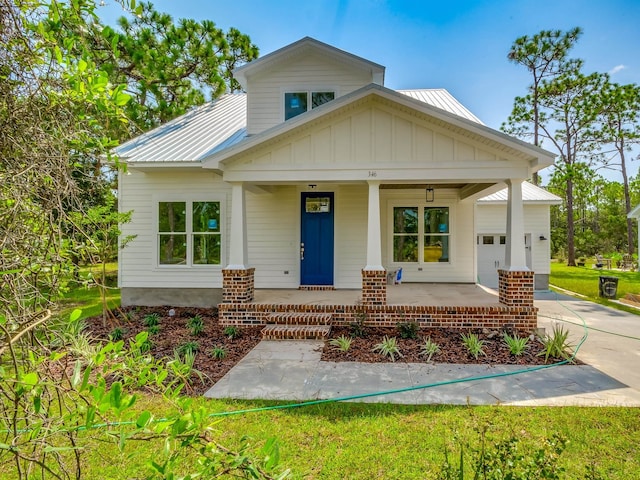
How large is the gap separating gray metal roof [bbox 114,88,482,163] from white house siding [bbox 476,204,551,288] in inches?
180

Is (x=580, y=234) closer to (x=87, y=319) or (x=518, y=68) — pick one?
(x=518, y=68)

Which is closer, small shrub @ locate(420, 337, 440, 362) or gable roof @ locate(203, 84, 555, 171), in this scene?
small shrub @ locate(420, 337, 440, 362)

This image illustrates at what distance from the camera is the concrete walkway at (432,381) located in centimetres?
439

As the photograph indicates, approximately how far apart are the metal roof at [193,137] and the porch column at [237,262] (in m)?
2.33

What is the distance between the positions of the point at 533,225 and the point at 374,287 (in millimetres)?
9832

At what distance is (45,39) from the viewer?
1.75m

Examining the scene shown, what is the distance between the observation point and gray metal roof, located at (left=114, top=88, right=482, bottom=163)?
374 inches

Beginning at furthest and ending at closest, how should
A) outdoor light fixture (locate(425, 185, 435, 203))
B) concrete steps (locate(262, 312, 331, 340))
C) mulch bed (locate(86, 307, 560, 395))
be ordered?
outdoor light fixture (locate(425, 185, 435, 203)) < concrete steps (locate(262, 312, 331, 340)) < mulch bed (locate(86, 307, 560, 395))

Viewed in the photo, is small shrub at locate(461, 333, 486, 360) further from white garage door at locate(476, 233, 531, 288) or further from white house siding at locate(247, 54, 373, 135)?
white garage door at locate(476, 233, 531, 288)

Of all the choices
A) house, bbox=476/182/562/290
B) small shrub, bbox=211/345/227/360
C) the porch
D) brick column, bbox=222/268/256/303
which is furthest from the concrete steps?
house, bbox=476/182/562/290

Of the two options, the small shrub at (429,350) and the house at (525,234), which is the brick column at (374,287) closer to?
the small shrub at (429,350)

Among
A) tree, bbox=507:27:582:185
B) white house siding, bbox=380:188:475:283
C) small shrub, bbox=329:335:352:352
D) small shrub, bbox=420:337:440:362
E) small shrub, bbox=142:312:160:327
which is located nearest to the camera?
small shrub, bbox=420:337:440:362

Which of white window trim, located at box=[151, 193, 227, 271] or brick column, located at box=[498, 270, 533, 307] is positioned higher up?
white window trim, located at box=[151, 193, 227, 271]

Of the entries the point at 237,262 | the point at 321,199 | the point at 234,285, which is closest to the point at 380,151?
the point at 321,199
